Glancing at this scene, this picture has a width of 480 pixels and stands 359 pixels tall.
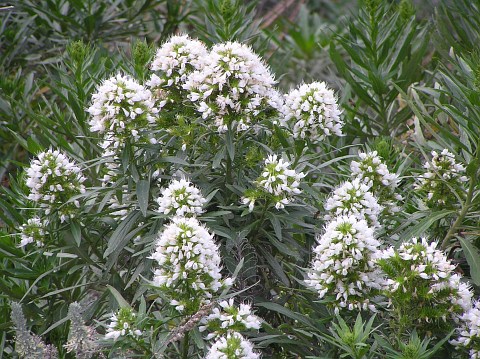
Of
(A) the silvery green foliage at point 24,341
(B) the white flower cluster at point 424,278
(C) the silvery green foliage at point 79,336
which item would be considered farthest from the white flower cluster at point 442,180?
(A) the silvery green foliage at point 24,341

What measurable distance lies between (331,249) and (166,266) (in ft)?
1.65

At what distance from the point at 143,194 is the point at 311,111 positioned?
0.64 meters

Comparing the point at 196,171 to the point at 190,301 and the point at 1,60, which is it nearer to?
the point at 190,301

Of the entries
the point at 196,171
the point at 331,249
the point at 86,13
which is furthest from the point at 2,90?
the point at 331,249

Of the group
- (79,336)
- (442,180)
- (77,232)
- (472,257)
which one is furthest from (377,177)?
(79,336)

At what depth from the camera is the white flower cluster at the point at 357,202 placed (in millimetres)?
2730

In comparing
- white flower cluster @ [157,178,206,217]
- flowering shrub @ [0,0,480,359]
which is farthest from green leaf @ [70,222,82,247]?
white flower cluster @ [157,178,206,217]

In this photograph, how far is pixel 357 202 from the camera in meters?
2.74

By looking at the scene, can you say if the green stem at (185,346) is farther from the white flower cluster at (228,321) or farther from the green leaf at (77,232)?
the green leaf at (77,232)

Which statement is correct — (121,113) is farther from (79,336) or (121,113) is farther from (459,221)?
(459,221)

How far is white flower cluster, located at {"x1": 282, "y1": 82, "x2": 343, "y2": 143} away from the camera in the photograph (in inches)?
110

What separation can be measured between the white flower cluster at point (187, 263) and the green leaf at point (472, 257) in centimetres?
90

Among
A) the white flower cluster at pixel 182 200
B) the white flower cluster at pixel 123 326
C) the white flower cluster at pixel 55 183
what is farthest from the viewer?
the white flower cluster at pixel 55 183

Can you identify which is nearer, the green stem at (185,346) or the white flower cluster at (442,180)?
the green stem at (185,346)
